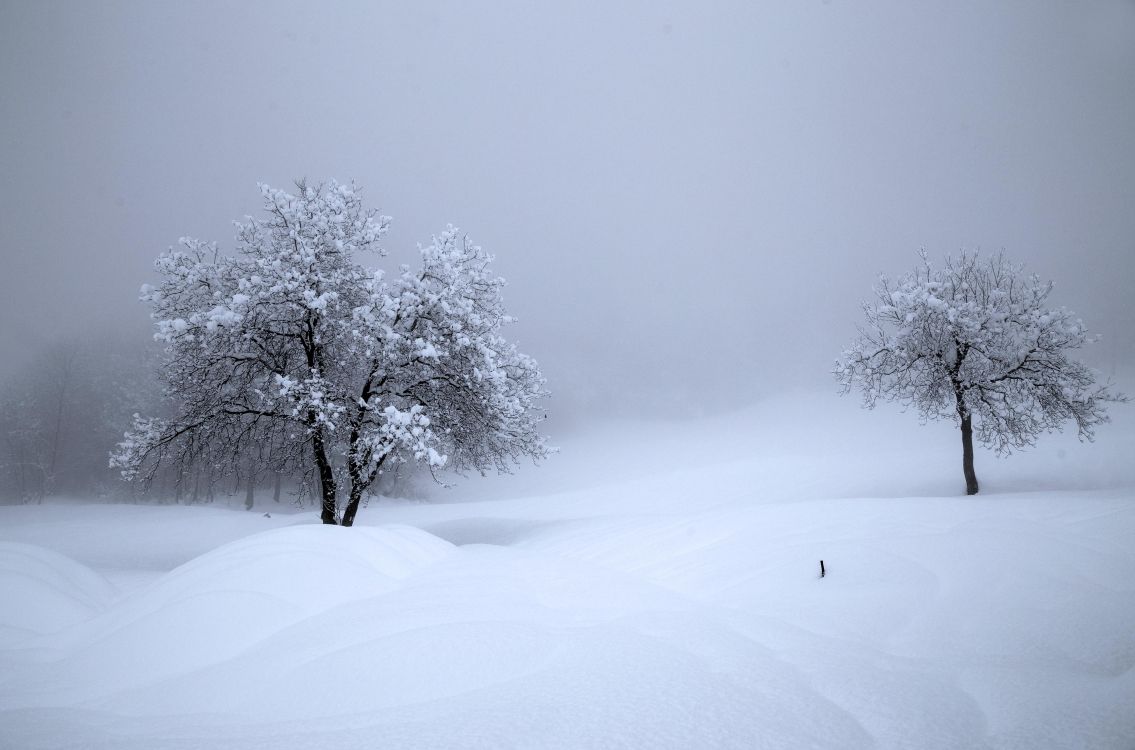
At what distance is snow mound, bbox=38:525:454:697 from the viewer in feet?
12.0

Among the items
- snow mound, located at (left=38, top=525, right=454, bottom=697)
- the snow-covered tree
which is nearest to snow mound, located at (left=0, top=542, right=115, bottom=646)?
snow mound, located at (left=38, top=525, right=454, bottom=697)

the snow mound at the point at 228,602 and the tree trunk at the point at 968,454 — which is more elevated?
the tree trunk at the point at 968,454

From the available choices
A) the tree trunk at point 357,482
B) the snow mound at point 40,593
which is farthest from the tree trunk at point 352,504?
the snow mound at point 40,593

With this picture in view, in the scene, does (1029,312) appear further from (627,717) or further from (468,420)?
(627,717)

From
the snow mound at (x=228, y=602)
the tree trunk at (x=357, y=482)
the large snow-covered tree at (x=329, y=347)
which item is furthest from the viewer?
the tree trunk at (x=357, y=482)

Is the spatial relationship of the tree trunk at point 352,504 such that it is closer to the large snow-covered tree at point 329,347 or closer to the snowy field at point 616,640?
the large snow-covered tree at point 329,347

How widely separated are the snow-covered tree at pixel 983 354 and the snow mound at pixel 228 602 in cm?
1759

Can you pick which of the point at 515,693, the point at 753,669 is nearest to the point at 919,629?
the point at 753,669

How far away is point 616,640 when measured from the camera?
3668mm

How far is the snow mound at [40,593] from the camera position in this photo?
4.74 metres

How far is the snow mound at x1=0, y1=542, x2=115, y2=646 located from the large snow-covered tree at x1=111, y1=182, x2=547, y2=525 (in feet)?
16.7

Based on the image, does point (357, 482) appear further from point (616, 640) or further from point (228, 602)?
point (616, 640)

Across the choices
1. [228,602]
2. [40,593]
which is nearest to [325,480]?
[40,593]

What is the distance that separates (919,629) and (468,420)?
11236 mm
